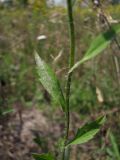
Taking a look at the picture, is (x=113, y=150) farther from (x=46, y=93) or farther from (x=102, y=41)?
(x=46, y=93)

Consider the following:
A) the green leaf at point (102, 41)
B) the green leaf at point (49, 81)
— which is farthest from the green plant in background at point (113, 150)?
the green leaf at point (102, 41)

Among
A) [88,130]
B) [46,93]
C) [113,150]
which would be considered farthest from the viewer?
[46,93]

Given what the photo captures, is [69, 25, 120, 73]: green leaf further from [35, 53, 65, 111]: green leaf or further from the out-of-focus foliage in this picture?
the out-of-focus foliage

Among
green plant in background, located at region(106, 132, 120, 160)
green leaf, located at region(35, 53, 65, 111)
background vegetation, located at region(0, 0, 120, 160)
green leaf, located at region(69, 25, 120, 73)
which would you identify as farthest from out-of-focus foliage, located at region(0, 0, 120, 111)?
green leaf, located at region(69, 25, 120, 73)

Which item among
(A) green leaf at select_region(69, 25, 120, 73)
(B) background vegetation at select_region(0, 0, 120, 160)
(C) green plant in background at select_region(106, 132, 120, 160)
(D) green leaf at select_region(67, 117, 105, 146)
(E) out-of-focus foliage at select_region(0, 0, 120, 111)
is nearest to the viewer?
(A) green leaf at select_region(69, 25, 120, 73)

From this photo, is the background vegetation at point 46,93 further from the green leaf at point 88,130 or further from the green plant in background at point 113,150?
the green leaf at point 88,130

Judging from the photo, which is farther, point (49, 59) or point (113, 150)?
point (49, 59)

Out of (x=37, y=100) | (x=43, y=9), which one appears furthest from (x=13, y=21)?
(x=43, y=9)

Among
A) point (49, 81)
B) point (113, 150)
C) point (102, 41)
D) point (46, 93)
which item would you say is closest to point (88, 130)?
point (49, 81)

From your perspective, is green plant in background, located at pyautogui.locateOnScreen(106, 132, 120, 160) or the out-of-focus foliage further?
the out-of-focus foliage
